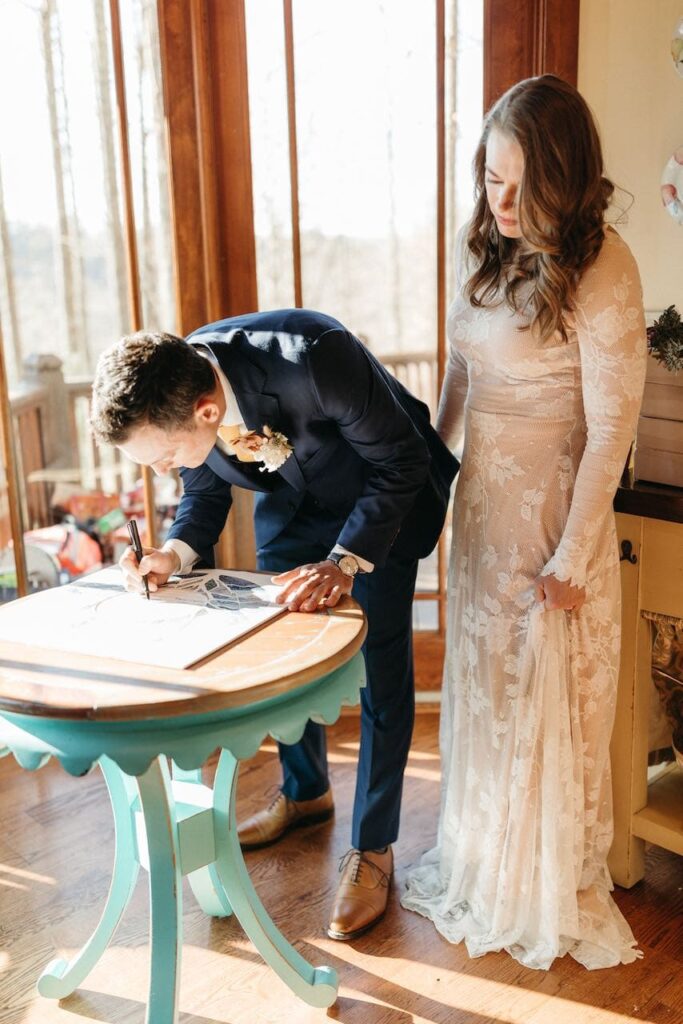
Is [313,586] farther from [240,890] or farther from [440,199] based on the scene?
[440,199]

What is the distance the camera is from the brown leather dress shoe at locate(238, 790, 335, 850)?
225cm

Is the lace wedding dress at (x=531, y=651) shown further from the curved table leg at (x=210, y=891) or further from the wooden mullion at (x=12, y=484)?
the wooden mullion at (x=12, y=484)

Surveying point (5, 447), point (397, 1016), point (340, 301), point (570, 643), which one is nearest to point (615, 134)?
point (340, 301)

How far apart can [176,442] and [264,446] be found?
22 cm

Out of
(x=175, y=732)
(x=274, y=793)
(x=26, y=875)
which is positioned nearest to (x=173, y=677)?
(x=175, y=732)

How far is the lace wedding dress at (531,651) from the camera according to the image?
174 cm

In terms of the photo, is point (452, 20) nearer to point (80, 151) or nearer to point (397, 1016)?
point (80, 151)

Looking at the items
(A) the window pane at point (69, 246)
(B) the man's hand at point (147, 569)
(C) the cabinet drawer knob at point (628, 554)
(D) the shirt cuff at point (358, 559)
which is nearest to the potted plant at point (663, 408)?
(C) the cabinet drawer knob at point (628, 554)

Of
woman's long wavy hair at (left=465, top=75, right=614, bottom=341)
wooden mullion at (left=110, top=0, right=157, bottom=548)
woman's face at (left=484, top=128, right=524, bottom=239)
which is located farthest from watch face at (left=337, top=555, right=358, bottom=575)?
wooden mullion at (left=110, top=0, right=157, bottom=548)

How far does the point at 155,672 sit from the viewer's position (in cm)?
139

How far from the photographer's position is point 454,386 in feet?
6.56

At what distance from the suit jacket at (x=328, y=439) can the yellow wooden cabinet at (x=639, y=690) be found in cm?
39

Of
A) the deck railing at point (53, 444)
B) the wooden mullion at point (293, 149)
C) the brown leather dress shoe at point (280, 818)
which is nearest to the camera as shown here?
the brown leather dress shoe at point (280, 818)

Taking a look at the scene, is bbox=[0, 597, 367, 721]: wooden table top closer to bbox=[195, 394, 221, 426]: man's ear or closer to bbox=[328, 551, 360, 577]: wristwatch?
bbox=[328, 551, 360, 577]: wristwatch
